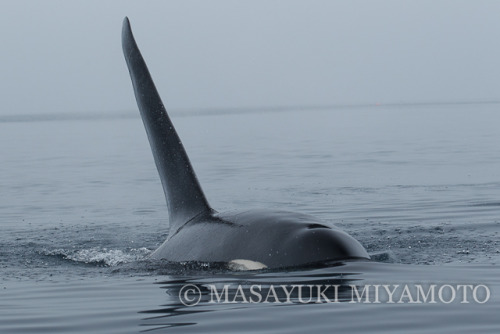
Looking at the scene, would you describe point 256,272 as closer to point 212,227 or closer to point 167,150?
point 212,227

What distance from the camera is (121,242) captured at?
14.4 m

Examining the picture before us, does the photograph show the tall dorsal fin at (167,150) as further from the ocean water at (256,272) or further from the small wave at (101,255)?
the small wave at (101,255)

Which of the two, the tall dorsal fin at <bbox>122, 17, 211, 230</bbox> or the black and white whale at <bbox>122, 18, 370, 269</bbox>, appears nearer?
the black and white whale at <bbox>122, 18, 370, 269</bbox>

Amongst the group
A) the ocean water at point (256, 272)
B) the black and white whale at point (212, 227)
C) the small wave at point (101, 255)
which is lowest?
the small wave at point (101, 255)

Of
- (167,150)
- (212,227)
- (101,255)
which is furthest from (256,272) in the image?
(101,255)

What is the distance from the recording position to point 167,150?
1041 centimetres

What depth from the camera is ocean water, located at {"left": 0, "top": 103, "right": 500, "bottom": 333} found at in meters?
7.50

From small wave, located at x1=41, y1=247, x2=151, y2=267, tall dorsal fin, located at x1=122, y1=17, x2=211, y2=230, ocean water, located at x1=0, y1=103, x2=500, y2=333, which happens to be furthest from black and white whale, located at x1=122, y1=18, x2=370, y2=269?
small wave, located at x1=41, y1=247, x2=151, y2=267

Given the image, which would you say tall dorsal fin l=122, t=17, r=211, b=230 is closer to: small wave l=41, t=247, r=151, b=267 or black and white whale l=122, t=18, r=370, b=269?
black and white whale l=122, t=18, r=370, b=269

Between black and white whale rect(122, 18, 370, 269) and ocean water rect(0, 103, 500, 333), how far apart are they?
18 centimetres

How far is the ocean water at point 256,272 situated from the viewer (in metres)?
7.50

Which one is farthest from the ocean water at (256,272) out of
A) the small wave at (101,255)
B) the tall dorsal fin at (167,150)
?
the tall dorsal fin at (167,150)

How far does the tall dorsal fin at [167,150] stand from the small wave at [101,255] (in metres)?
1.57

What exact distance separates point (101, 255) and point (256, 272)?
176 inches
